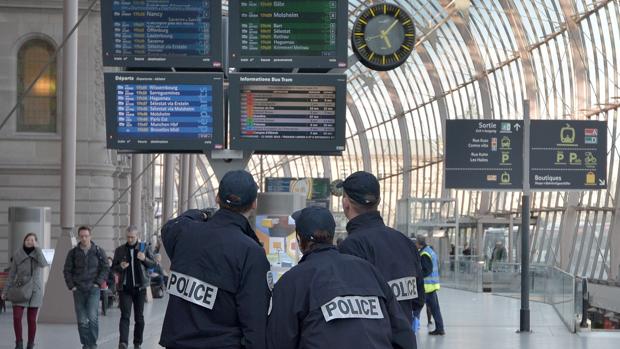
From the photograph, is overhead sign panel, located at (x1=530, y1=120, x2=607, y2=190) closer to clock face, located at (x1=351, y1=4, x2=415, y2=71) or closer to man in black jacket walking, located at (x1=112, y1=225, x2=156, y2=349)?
man in black jacket walking, located at (x1=112, y1=225, x2=156, y2=349)

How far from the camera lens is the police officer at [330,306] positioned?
5.44 metres

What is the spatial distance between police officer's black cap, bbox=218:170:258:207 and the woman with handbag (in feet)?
31.4

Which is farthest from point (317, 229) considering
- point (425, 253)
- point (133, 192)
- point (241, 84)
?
point (133, 192)

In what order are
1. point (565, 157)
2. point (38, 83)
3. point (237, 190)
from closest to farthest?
point (237, 190)
point (565, 157)
point (38, 83)

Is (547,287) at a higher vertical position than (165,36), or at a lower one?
lower

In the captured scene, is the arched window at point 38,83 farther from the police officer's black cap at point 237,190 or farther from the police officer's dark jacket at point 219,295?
the police officer's dark jacket at point 219,295

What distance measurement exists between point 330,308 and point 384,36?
7865 millimetres

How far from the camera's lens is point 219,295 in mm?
6461

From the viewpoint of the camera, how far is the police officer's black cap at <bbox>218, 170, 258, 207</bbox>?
667 cm

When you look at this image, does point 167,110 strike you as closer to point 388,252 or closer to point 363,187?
point 388,252

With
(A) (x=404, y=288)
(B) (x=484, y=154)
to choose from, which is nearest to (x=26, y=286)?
(A) (x=404, y=288)

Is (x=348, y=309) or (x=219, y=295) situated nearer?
(x=348, y=309)

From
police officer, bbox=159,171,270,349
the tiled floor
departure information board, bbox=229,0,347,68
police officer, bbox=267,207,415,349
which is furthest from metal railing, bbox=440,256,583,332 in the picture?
police officer, bbox=267,207,415,349

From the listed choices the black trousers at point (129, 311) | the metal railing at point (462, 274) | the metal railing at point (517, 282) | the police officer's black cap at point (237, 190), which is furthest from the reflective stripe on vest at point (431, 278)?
the metal railing at point (462, 274)
